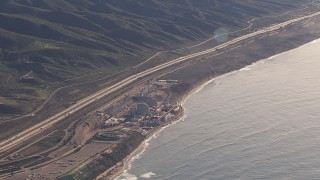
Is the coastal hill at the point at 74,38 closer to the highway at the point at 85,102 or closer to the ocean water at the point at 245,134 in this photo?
the highway at the point at 85,102

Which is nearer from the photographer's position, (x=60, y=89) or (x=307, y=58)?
(x=60, y=89)

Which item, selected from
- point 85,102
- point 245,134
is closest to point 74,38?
point 85,102

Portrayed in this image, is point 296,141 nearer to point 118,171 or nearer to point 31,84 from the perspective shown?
point 118,171

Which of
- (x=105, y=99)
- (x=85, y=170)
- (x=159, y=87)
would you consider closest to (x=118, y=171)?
(x=85, y=170)

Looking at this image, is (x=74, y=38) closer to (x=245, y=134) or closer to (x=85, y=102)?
(x=85, y=102)

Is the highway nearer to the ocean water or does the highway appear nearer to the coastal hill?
the coastal hill

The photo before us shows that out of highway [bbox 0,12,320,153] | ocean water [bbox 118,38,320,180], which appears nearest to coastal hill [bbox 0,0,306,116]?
highway [bbox 0,12,320,153]
